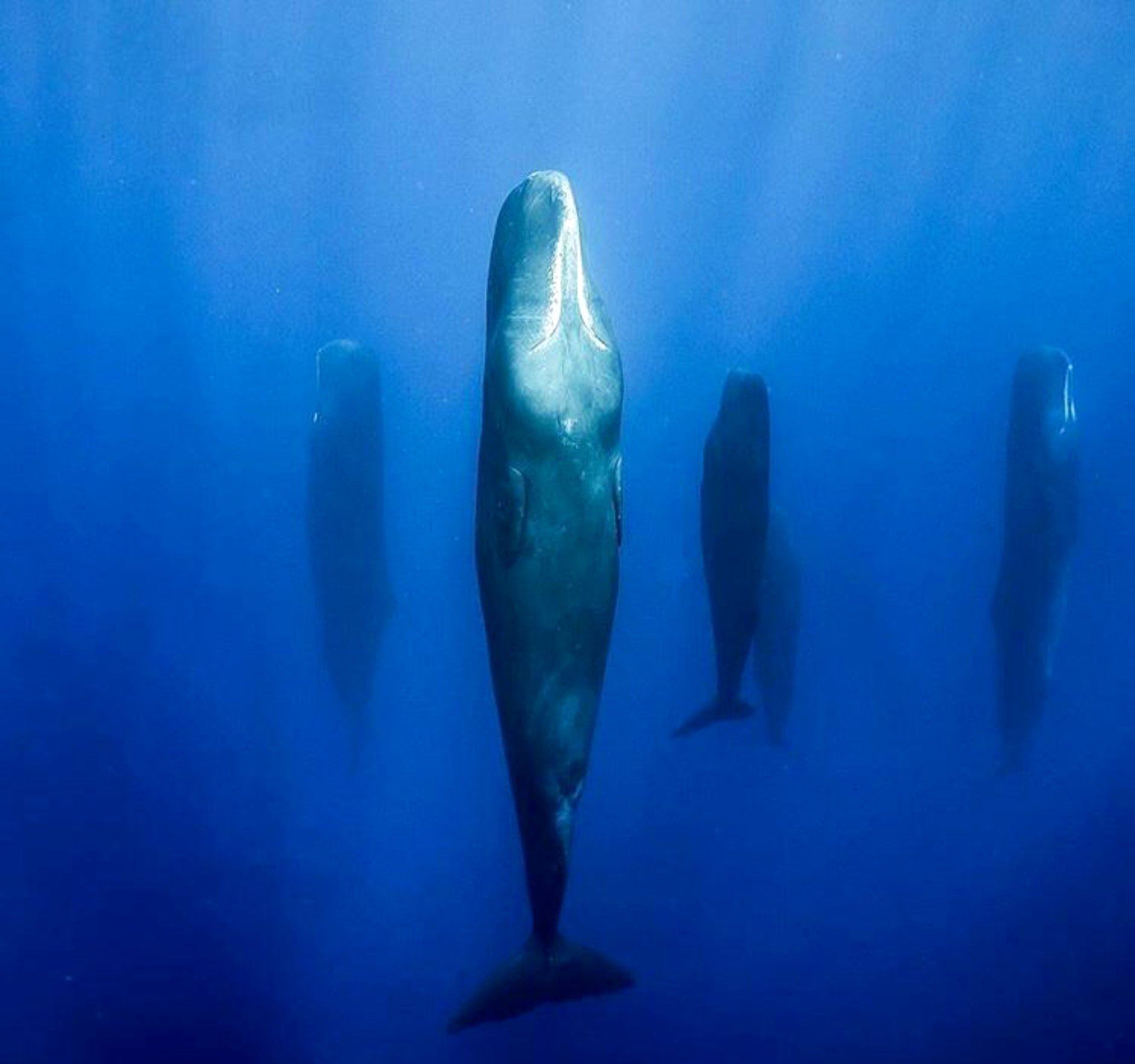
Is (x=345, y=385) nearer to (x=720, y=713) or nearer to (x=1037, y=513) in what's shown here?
(x=720, y=713)

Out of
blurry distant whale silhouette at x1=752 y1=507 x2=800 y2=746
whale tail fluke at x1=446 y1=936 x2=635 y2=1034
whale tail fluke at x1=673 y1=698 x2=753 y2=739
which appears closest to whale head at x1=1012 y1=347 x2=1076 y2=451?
blurry distant whale silhouette at x1=752 y1=507 x2=800 y2=746

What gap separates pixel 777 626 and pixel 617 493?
5436mm

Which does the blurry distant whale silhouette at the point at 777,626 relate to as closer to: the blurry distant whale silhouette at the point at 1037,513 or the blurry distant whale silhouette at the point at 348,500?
the blurry distant whale silhouette at the point at 1037,513

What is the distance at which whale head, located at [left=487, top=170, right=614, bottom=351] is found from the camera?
145 inches

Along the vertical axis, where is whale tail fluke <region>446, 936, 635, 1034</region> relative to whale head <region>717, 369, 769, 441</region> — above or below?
below

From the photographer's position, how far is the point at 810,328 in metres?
31.6

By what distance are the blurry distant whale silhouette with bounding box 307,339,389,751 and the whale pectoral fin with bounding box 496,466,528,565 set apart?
523 centimetres

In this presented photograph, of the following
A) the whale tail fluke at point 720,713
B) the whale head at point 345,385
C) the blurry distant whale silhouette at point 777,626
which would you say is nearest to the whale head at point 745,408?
the blurry distant whale silhouette at point 777,626

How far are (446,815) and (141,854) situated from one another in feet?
13.1

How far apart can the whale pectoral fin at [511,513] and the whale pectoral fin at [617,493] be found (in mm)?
365

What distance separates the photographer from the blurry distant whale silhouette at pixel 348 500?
8805 millimetres

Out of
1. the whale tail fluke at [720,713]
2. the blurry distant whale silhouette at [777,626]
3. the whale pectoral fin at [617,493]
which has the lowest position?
the whale pectoral fin at [617,493]

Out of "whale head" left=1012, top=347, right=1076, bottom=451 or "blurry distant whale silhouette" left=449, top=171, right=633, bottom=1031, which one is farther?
"whale head" left=1012, top=347, right=1076, bottom=451

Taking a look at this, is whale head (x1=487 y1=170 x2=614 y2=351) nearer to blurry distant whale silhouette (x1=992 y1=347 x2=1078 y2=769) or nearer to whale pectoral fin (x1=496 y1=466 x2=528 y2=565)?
whale pectoral fin (x1=496 y1=466 x2=528 y2=565)
